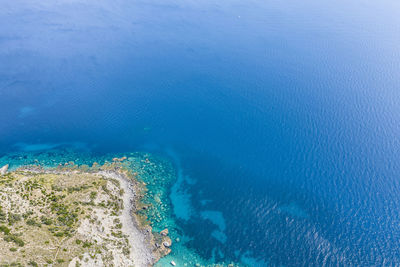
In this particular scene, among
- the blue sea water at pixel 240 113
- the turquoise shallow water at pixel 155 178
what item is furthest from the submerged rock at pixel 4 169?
the blue sea water at pixel 240 113

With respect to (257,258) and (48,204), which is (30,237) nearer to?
(48,204)

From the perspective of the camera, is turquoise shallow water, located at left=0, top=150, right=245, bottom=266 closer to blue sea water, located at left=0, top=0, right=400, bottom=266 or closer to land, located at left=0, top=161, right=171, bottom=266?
blue sea water, located at left=0, top=0, right=400, bottom=266

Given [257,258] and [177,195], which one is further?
[177,195]

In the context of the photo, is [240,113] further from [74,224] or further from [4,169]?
[4,169]

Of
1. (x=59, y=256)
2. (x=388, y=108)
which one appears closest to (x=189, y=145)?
(x=59, y=256)

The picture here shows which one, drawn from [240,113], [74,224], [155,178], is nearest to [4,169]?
[74,224]

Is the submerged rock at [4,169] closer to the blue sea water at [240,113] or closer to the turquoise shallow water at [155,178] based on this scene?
the turquoise shallow water at [155,178]
